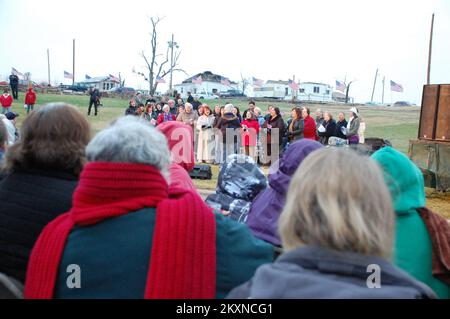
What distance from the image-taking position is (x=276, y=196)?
2.92m

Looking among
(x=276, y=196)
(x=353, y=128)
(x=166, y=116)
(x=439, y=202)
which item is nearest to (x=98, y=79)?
(x=166, y=116)

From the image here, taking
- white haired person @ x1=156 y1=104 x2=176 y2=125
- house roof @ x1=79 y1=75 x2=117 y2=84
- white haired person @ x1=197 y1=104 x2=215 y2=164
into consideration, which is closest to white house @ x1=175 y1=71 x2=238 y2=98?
house roof @ x1=79 y1=75 x2=117 y2=84

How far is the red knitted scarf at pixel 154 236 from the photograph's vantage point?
6.04ft

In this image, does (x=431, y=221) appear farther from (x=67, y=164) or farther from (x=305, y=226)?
(x=67, y=164)

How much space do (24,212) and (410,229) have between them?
1927 mm

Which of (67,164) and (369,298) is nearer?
(369,298)

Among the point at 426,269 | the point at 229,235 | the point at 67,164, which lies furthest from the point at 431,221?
the point at 67,164

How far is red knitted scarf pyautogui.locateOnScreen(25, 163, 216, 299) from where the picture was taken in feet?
6.04

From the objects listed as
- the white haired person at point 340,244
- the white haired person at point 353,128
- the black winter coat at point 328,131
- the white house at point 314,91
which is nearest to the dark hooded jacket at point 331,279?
the white haired person at point 340,244

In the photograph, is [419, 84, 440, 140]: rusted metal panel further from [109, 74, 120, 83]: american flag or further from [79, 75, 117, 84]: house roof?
[79, 75, 117, 84]: house roof

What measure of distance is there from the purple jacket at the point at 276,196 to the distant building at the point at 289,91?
3054 inches

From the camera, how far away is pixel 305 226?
1494 millimetres

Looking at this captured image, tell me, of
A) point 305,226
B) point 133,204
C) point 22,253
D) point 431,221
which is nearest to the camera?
point 305,226

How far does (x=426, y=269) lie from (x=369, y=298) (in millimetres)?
1224
